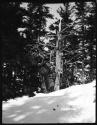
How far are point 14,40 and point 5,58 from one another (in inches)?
30.3

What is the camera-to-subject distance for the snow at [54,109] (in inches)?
304

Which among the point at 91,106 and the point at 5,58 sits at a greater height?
the point at 5,58

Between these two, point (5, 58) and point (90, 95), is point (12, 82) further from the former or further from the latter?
point (90, 95)

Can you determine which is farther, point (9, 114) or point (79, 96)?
point (79, 96)

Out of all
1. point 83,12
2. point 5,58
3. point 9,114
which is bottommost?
point 9,114

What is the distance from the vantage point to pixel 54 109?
29.7ft

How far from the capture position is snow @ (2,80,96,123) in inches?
304

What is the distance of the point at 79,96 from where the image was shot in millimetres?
10891

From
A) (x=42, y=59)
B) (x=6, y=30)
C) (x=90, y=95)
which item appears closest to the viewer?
(x=6, y=30)

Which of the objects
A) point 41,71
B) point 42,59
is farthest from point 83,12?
point 41,71

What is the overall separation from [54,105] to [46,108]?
62 cm

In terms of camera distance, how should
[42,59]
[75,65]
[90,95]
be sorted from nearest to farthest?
[90,95]
[42,59]
[75,65]

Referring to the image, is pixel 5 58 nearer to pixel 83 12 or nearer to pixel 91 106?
pixel 91 106

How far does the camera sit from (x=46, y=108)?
932cm
